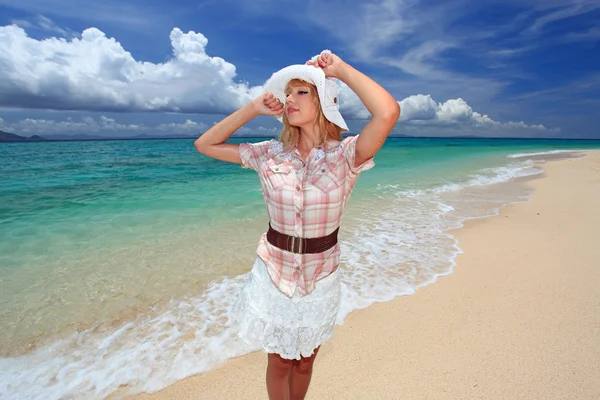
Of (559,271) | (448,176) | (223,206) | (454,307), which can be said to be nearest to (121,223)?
(223,206)

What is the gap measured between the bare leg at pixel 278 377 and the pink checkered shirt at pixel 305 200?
548mm

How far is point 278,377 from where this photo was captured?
7.98ft

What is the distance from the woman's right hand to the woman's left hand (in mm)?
316

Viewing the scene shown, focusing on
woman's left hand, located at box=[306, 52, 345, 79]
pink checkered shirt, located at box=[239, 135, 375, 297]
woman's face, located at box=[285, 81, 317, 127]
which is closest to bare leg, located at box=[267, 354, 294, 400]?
pink checkered shirt, located at box=[239, 135, 375, 297]

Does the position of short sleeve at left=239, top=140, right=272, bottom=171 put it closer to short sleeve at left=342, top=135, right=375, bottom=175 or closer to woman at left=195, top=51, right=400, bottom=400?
woman at left=195, top=51, right=400, bottom=400

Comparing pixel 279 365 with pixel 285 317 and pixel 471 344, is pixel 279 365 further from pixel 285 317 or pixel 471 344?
pixel 471 344

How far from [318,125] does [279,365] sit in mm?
1630

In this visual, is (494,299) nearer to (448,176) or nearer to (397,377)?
(397,377)

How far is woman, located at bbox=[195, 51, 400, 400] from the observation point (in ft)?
6.87

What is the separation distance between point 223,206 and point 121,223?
2966mm

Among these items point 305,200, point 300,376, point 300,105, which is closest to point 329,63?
point 300,105

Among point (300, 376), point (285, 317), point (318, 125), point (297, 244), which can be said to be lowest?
point (300, 376)

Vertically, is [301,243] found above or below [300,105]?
below

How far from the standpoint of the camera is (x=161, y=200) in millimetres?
12469
